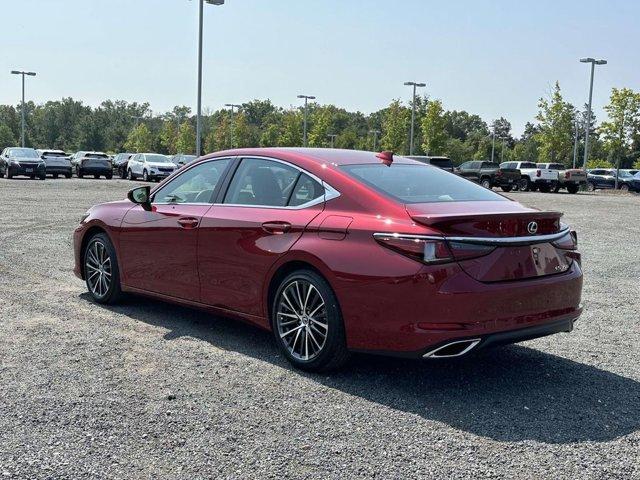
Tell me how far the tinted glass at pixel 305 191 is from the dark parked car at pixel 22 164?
34021 millimetres

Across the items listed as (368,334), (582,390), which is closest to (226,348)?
(368,334)

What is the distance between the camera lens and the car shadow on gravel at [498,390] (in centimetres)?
392

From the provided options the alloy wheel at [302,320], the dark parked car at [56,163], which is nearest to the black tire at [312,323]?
the alloy wheel at [302,320]

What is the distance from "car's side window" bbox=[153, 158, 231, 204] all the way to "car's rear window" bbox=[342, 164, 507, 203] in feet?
4.16

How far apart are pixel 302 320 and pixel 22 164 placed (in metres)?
34.5

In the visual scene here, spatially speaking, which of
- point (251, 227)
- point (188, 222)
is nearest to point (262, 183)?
point (251, 227)

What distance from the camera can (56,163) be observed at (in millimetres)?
40031

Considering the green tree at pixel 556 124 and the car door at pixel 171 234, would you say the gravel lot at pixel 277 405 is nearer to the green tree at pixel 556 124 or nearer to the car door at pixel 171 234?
the car door at pixel 171 234

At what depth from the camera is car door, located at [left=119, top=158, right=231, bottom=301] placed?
5695 mm

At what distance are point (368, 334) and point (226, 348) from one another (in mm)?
1427

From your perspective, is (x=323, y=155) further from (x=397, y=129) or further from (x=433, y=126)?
(x=397, y=129)

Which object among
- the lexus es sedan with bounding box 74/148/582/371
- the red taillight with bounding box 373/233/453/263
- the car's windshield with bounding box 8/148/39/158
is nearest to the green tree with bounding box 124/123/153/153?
the car's windshield with bounding box 8/148/39/158

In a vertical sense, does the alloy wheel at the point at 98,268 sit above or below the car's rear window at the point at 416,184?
below

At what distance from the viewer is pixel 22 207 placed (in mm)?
18172
